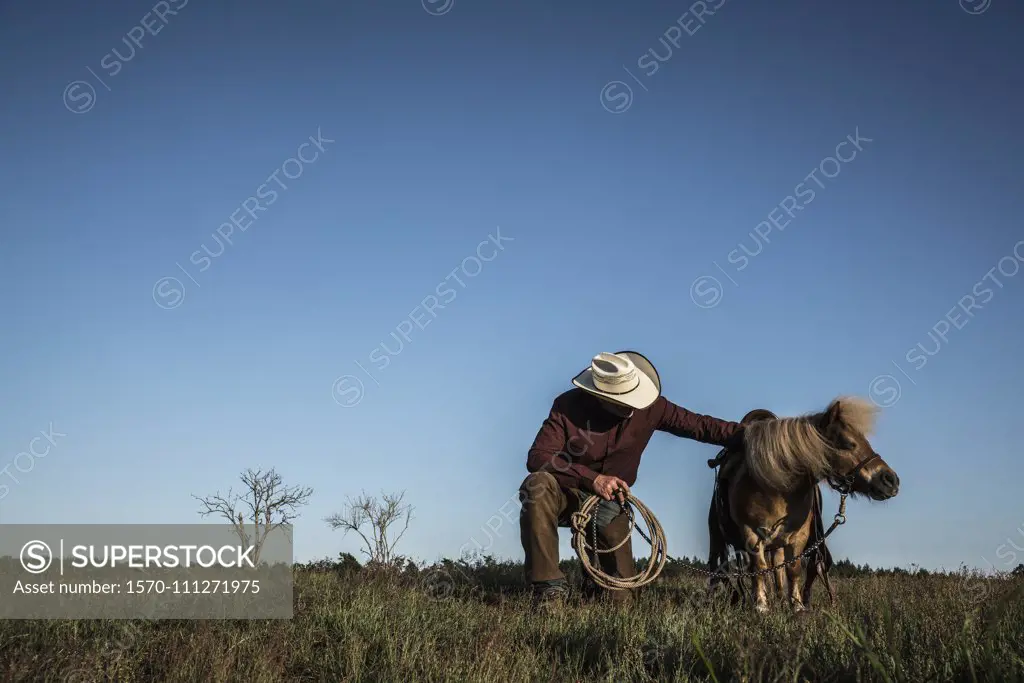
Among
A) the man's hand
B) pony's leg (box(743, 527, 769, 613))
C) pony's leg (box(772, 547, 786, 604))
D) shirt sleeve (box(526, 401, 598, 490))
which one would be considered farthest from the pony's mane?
shirt sleeve (box(526, 401, 598, 490))

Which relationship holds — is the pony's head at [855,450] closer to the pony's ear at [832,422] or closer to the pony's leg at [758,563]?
the pony's ear at [832,422]

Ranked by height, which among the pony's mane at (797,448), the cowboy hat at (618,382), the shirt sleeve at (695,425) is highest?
the cowboy hat at (618,382)

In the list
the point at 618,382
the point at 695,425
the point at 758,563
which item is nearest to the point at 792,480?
the point at 758,563

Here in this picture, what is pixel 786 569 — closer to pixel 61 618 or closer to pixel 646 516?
pixel 646 516

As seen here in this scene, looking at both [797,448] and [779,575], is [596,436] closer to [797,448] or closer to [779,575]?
[797,448]

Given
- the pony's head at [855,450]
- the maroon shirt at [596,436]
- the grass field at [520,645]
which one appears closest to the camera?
the grass field at [520,645]

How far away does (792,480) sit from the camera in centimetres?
677

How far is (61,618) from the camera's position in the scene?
198 inches

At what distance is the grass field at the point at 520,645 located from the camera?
11.4 ft

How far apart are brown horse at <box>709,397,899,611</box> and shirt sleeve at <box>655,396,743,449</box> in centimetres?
24

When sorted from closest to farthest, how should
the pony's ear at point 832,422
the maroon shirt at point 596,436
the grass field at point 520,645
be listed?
the grass field at point 520,645, the pony's ear at point 832,422, the maroon shirt at point 596,436

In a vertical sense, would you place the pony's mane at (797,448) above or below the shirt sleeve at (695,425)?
below

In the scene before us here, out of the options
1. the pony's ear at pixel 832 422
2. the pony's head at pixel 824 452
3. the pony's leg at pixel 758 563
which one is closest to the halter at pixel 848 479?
the pony's head at pixel 824 452

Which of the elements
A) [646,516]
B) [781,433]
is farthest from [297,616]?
[781,433]
